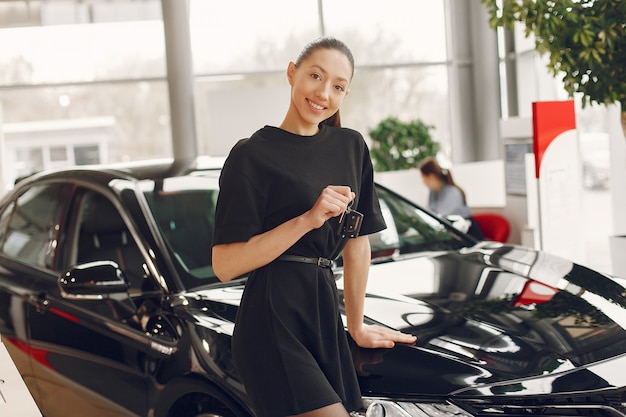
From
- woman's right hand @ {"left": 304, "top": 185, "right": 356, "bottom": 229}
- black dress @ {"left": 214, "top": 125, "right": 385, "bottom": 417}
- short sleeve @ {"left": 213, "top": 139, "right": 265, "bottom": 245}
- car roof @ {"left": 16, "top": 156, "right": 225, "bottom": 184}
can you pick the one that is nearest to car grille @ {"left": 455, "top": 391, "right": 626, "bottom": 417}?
black dress @ {"left": 214, "top": 125, "right": 385, "bottom": 417}

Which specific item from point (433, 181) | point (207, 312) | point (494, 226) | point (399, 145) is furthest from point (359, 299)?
point (399, 145)

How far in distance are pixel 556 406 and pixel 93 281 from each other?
155cm

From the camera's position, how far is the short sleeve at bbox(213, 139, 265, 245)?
2166 millimetres

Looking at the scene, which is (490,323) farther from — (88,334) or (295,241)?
(88,334)

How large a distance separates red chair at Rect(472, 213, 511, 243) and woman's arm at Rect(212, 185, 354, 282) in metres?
5.47

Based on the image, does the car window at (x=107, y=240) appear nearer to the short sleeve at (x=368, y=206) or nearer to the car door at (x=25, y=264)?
the car door at (x=25, y=264)

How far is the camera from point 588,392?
2.24 meters

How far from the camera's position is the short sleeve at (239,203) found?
2.17 metres

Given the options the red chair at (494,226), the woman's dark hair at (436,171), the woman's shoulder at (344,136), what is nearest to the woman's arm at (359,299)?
the woman's shoulder at (344,136)

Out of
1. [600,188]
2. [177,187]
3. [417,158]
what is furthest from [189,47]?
[177,187]

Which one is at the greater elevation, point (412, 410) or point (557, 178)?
point (557, 178)

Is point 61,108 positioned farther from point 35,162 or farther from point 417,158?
point 417,158

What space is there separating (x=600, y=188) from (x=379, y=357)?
8.87m

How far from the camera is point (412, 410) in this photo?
2.27 m
